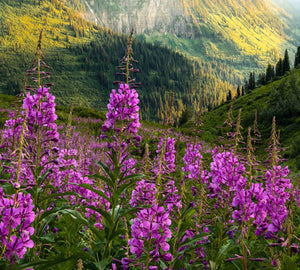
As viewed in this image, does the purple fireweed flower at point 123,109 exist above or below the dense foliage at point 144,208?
above

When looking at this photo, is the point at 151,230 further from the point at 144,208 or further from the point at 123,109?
the point at 123,109

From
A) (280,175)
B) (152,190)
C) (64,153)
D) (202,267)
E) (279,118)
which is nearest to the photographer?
(202,267)

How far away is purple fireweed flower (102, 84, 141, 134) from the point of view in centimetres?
348

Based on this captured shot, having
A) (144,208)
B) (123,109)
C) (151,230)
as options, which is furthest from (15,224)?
(123,109)

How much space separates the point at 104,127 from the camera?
3.45 meters

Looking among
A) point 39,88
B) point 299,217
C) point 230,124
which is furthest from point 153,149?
point 39,88

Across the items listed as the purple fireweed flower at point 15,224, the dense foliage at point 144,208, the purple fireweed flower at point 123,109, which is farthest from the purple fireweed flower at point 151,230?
the purple fireweed flower at point 123,109

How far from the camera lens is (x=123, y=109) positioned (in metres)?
3.49

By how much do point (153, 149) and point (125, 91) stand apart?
39.9ft

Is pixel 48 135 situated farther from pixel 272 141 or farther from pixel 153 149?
pixel 153 149

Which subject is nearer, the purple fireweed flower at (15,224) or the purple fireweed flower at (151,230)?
the purple fireweed flower at (15,224)

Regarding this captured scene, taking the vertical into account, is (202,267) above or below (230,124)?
below

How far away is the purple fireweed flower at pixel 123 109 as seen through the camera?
11.4 ft

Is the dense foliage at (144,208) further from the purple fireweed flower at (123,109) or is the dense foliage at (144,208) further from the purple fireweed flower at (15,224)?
the purple fireweed flower at (15,224)
